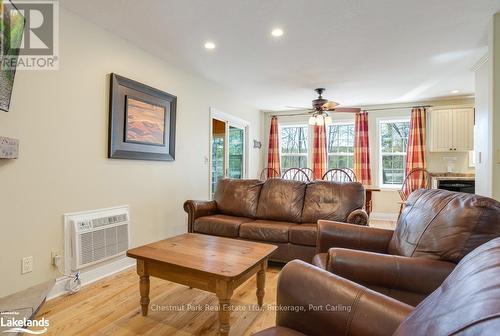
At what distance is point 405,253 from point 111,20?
3.06m

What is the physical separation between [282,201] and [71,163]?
224 cm

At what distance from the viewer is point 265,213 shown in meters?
3.31

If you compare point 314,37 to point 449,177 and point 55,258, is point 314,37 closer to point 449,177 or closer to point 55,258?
point 55,258

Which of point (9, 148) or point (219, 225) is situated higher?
point (9, 148)

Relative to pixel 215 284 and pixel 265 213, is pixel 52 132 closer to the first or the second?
pixel 215 284

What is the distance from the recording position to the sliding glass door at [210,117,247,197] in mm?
4758

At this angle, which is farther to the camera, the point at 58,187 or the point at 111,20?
the point at 111,20

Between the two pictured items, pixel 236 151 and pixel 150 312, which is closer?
pixel 150 312

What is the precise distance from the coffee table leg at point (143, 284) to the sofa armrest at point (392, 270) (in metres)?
1.25

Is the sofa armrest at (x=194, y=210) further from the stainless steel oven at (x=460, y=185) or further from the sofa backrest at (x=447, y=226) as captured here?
the stainless steel oven at (x=460, y=185)

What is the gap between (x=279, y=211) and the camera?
3.24 metres

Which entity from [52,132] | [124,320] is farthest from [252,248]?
[52,132]

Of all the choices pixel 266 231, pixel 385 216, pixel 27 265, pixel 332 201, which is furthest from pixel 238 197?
pixel 385 216

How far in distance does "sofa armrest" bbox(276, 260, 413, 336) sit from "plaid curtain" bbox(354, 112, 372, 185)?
5068 mm
